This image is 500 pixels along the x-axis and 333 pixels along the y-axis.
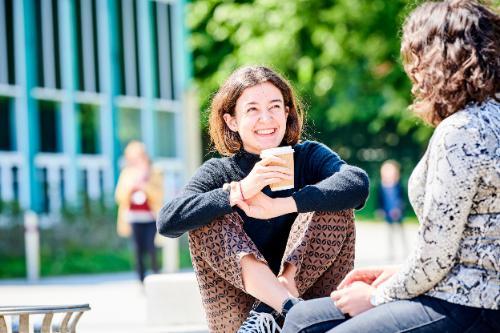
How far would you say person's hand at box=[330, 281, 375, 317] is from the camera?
9.05 ft

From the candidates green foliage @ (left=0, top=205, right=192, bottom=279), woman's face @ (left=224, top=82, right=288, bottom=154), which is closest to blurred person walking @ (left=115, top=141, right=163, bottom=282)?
green foliage @ (left=0, top=205, right=192, bottom=279)

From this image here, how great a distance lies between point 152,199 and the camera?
993cm

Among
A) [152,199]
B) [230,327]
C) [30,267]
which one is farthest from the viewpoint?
[30,267]

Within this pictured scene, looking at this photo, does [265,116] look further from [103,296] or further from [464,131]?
[103,296]

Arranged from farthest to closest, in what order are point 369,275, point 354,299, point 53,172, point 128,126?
point 128,126, point 53,172, point 369,275, point 354,299

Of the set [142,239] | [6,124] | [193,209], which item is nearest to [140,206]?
[142,239]

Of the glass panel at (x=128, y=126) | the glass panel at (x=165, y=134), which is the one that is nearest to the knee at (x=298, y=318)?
the glass panel at (x=128, y=126)

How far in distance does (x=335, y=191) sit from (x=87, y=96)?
1369cm

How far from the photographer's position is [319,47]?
19.5 metres

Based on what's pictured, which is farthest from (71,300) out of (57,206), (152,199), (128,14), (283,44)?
(283,44)

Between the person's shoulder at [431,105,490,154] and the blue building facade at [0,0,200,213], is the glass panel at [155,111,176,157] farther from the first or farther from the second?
the person's shoulder at [431,105,490,154]

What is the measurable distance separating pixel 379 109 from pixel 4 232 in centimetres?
1195

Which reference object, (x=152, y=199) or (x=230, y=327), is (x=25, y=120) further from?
(x=230, y=327)

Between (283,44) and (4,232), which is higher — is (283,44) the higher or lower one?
the higher one
